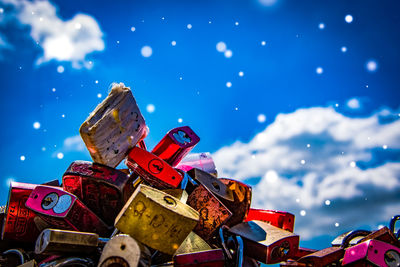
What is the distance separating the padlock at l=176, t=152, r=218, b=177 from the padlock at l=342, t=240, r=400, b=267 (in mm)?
Answer: 2058

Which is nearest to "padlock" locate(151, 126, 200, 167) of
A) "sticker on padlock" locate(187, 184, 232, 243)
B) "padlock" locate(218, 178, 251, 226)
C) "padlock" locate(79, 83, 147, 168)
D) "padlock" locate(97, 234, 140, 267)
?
"padlock" locate(79, 83, 147, 168)

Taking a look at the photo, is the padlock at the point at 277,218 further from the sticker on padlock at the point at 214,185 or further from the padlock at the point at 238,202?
the sticker on padlock at the point at 214,185

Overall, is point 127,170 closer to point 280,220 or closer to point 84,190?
point 84,190

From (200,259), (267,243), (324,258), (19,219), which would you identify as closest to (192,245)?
(200,259)

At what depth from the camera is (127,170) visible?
3.60 metres

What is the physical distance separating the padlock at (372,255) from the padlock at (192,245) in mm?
1265

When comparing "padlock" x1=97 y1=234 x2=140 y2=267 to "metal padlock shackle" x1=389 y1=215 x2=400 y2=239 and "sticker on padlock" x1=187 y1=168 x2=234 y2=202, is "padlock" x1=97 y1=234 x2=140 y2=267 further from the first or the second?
"metal padlock shackle" x1=389 y1=215 x2=400 y2=239

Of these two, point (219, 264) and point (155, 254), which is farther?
point (155, 254)

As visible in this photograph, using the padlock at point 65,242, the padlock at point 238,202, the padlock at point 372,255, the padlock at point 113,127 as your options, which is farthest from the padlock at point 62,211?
the padlock at point 372,255

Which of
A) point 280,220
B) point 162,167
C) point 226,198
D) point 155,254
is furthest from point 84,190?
point 280,220

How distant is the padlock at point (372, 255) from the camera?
7.56 feet

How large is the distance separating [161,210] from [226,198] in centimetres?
118

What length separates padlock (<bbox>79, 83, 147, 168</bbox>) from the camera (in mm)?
2738

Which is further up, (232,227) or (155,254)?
(232,227)
